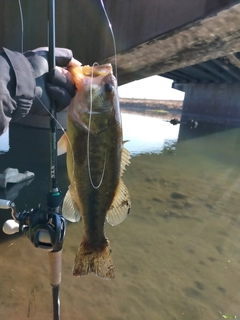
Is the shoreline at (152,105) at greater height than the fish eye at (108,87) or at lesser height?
lesser

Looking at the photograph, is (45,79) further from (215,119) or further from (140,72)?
(215,119)

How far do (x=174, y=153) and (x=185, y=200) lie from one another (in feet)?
17.2

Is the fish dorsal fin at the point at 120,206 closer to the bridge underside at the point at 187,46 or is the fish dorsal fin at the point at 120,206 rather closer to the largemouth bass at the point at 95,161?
the largemouth bass at the point at 95,161

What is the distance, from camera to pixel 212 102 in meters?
26.2

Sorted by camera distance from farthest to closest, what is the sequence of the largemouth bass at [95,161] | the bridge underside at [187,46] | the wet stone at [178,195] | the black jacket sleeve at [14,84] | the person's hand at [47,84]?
1. the bridge underside at [187,46]
2. the wet stone at [178,195]
3. the largemouth bass at [95,161]
4. the person's hand at [47,84]
5. the black jacket sleeve at [14,84]

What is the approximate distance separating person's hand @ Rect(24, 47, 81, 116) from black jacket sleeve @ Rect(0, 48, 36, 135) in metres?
0.08

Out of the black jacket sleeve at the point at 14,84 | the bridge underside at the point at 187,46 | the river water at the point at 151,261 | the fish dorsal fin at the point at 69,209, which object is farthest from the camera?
the bridge underside at the point at 187,46

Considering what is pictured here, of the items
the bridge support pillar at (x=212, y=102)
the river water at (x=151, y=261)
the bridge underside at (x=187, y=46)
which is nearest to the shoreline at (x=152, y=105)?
the bridge support pillar at (x=212, y=102)

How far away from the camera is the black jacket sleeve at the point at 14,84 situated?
1612 mm

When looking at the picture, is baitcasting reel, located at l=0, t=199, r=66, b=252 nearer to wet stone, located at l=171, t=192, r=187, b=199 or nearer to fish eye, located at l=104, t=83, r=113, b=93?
fish eye, located at l=104, t=83, r=113, b=93

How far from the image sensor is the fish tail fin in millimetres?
2244

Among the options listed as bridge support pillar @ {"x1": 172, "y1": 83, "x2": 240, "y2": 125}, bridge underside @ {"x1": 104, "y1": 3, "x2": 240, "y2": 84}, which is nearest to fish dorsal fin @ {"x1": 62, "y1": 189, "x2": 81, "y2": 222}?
bridge underside @ {"x1": 104, "y1": 3, "x2": 240, "y2": 84}

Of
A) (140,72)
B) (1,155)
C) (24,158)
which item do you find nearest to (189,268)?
(24,158)

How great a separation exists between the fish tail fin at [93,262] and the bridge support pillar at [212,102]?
81.8 ft
